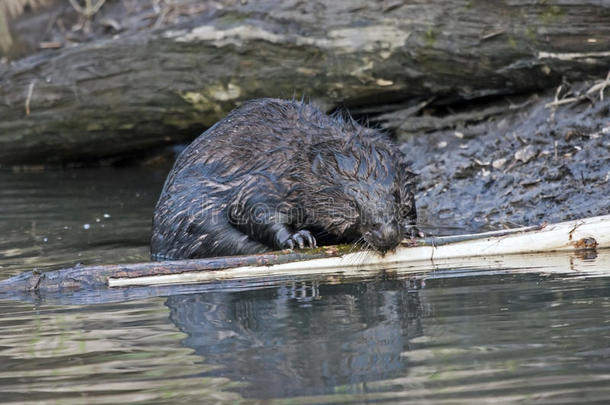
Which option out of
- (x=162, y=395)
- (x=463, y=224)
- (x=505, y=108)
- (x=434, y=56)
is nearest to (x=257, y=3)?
(x=434, y=56)

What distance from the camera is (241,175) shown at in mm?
5812

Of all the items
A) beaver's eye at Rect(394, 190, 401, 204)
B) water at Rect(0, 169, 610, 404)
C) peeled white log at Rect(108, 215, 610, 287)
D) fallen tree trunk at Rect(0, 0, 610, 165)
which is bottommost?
water at Rect(0, 169, 610, 404)

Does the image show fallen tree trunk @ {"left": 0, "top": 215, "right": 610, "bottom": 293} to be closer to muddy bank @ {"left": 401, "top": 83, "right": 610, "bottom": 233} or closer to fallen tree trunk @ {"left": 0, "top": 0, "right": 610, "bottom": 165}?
muddy bank @ {"left": 401, "top": 83, "right": 610, "bottom": 233}

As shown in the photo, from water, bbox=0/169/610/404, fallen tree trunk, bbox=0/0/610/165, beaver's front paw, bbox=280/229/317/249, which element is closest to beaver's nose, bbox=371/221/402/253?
water, bbox=0/169/610/404

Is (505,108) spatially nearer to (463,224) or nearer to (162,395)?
(463,224)

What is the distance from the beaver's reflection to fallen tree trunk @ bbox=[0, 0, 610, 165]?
3.78m

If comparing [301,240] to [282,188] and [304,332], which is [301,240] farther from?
[304,332]

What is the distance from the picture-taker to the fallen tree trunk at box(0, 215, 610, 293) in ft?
16.4

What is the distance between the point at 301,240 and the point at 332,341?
1.44 m

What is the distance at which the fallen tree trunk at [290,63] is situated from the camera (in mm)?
8086

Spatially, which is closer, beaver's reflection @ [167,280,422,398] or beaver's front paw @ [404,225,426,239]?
beaver's reflection @ [167,280,422,398]

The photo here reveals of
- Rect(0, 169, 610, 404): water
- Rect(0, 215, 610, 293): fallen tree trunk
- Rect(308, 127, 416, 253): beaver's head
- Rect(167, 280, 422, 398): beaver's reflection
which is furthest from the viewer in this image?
Rect(308, 127, 416, 253): beaver's head

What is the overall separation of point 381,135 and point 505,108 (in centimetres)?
293

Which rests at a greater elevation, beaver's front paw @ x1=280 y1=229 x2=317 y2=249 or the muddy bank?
the muddy bank
